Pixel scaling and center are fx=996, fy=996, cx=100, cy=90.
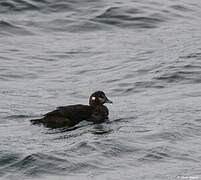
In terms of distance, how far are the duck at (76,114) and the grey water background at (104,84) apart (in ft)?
0.50

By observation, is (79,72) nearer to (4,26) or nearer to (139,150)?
(4,26)

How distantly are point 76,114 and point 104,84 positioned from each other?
411 cm

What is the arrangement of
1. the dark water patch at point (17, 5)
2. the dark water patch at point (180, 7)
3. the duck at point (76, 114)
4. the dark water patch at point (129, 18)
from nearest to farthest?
the duck at point (76, 114) → the dark water patch at point (129, 18) → the dark water patch at point (17, 5) → the dark water patch at point (180, 7)

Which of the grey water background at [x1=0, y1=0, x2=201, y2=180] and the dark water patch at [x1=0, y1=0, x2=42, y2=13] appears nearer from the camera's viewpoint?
the grey water background at [x1=0, y1=0, x2=201, y2=180]

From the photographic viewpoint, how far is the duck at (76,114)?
16094 millimetres

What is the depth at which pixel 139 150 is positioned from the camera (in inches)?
579

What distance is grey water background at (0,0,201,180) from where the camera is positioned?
1399 cm

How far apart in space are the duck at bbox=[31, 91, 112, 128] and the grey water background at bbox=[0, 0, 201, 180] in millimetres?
152

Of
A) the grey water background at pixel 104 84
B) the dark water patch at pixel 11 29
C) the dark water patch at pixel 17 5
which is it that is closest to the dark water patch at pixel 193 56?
the grey water background at pixel 104 84

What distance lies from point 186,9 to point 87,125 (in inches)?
474

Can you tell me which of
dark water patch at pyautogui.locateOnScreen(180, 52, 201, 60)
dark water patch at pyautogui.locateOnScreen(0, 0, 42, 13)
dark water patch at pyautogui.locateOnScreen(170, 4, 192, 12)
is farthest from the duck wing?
dark water patch at pyautogui.locateOnScreen(170, 4, 192, 12)

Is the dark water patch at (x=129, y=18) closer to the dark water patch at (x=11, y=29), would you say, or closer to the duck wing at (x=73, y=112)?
the dark water patch at (x=11, y=29)

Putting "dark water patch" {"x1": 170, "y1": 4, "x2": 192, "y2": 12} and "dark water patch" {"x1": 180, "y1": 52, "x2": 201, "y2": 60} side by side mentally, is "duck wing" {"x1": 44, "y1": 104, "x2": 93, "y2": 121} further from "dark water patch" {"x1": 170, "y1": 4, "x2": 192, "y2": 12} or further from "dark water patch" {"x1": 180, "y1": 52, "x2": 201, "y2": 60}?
"dark water patch" {"x1": 170, "y1": 4, "x2": 192, "y2": 12}

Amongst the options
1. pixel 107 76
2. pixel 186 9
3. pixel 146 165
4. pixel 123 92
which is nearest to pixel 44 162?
pixel 146 165
